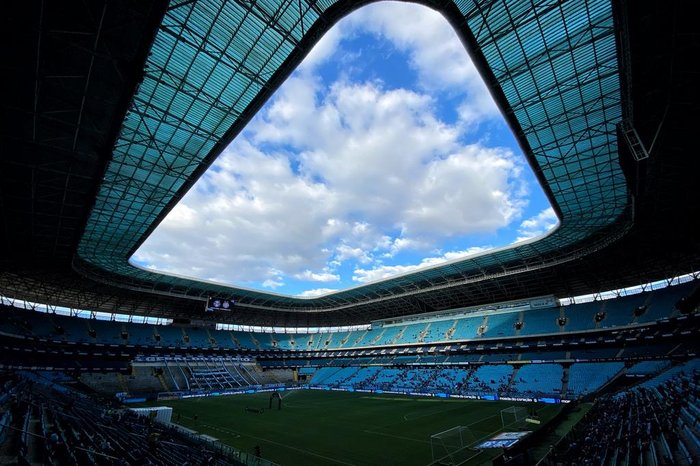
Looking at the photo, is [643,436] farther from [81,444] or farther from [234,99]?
[234,99]

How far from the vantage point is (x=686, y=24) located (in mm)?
13258

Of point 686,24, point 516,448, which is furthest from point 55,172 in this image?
point 686,24

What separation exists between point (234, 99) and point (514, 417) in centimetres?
3214

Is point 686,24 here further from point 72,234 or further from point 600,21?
point 72,234

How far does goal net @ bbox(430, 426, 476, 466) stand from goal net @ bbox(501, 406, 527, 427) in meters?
4.01

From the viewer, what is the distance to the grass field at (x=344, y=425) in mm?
21217

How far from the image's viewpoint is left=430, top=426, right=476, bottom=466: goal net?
1913 cm

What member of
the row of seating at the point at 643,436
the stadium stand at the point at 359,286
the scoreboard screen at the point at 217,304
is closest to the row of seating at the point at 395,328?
the stadium stand at the point at 359,286

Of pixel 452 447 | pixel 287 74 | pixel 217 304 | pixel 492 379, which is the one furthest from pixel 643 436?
pixel 492 379

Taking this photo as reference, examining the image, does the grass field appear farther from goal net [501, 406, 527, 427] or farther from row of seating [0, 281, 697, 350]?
row of seating [0, 281, 697, 350]

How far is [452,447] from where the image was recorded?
21531 millimetres

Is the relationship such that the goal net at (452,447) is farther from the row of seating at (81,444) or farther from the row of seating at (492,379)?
the row of seating at (492,379)

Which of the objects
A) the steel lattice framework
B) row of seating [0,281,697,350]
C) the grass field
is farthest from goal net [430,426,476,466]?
row of seating [0,281,697,350]

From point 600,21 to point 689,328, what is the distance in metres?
39.6
